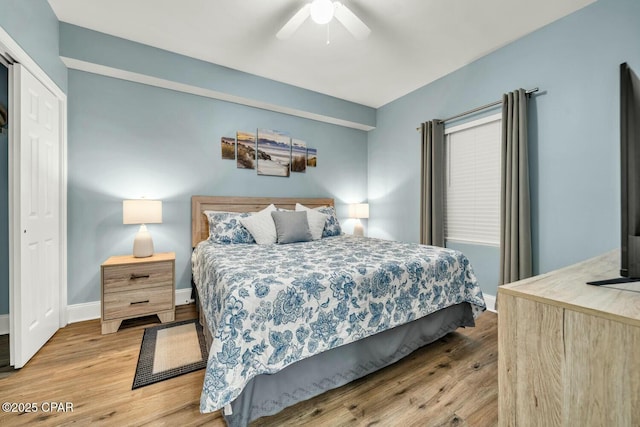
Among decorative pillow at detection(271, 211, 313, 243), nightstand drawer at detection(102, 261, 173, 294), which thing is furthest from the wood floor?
decorative pillow at detection(271, 211, 313, 243)

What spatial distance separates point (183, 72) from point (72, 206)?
1.74 meters

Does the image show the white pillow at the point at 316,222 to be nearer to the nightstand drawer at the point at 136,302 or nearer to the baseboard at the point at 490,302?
the nightstand drawer at the point at 136,302

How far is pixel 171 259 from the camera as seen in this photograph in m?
2.55

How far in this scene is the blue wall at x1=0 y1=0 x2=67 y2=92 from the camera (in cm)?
167

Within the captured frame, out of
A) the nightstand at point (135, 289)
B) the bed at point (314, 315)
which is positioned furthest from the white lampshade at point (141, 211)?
the bed at point (314, 315)

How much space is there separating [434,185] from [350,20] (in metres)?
2.07

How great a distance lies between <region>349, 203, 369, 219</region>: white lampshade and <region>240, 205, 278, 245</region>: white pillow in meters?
1.66

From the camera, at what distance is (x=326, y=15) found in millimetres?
1904

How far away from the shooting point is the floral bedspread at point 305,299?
124 cm

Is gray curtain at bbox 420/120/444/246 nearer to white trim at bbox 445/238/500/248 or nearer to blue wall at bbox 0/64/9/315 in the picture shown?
white trim at bbox 445/238/500/248

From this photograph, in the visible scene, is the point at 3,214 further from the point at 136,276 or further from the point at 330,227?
the point at 330,227

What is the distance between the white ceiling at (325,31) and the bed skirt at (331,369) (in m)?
2.47

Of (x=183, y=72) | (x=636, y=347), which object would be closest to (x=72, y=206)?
(x=183, y=72)

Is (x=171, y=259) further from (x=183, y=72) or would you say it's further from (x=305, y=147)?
(x=305, y=147)
